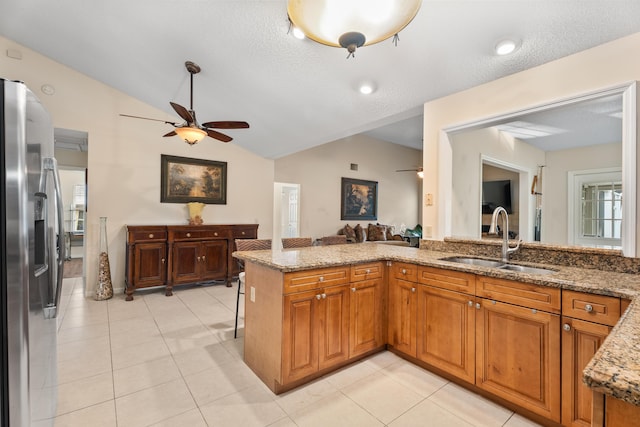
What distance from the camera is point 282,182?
641 centimetres

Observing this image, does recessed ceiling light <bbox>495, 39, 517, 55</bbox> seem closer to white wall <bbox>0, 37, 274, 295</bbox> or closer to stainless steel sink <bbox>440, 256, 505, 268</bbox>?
stainless steel sink <bbox>440, 256, 505, 268</bbox>

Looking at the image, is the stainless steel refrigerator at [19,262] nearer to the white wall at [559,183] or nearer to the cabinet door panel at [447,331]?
the cabinet door panel at [447,331]

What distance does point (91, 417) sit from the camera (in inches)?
69.1

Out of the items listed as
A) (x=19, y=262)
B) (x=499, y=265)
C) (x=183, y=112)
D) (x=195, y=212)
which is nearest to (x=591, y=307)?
(x=499, y=265)

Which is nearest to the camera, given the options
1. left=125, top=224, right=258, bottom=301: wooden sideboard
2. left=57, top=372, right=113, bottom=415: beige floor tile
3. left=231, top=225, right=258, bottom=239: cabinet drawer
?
left=57, top=372, right=113, bottom=415: beige floor tile

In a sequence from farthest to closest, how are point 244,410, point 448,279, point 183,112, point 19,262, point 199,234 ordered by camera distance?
point 199,234 < point 183,112 < point 448,279 < point 244,410 < point 19,262

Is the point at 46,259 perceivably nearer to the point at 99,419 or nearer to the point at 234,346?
the point at 99,419


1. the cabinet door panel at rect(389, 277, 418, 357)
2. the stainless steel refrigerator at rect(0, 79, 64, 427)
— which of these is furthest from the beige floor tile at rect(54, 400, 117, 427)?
the cabinet door panel at rect(389, 277, 418, 357)

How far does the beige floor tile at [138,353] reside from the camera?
239 centimetres

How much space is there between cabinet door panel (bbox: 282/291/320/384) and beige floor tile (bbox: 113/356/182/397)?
93 cm

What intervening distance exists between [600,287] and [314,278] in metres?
1.58

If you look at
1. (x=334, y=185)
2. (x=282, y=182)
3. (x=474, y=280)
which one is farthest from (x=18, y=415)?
(x=334, y=185)

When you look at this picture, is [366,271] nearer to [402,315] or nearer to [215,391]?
[402,315]

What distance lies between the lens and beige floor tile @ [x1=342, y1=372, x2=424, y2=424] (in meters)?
1.83
